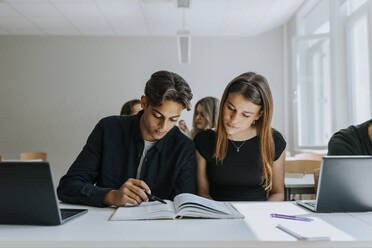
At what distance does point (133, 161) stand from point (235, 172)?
488mm

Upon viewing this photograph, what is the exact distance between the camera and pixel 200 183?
1.74 metres

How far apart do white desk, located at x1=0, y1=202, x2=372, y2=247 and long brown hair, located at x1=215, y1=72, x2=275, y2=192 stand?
22.2 inches

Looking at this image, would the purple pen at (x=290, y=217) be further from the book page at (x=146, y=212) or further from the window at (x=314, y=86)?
the window at (x=314, y=86)

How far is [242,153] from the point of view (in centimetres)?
176

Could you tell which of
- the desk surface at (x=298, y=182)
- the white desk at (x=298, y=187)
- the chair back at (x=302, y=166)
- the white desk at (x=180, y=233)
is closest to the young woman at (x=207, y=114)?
the chair back at (x=302, y=166)

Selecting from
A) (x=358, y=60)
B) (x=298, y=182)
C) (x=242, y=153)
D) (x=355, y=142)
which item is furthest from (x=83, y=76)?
(x=355, y=142)

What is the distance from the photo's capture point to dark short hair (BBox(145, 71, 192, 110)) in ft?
5.03

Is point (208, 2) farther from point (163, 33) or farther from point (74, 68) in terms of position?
point (74, 68)

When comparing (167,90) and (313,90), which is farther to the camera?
(313,90)

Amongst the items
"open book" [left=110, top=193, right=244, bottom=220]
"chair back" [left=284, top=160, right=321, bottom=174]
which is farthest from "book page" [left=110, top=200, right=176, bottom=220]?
"chair back" [left=284, top=160, right=321, bottom=174]

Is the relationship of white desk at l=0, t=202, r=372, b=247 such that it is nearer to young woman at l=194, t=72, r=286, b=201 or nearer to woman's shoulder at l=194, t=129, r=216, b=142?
young woman at l=194, t=72, r=286, b=201

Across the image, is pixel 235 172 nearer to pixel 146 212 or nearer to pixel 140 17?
pixel 146 212

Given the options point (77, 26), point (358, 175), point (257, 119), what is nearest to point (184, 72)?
point (77, 26)

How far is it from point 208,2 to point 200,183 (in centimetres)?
328
